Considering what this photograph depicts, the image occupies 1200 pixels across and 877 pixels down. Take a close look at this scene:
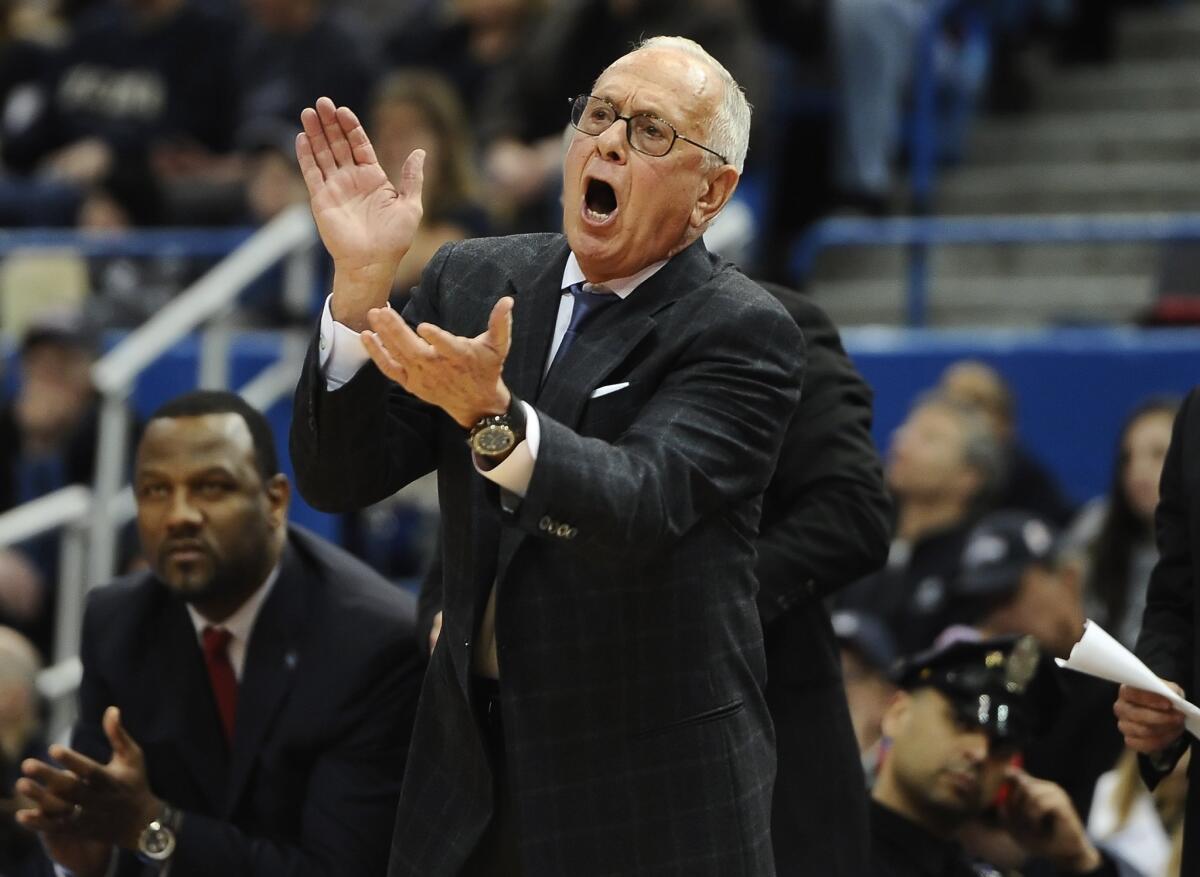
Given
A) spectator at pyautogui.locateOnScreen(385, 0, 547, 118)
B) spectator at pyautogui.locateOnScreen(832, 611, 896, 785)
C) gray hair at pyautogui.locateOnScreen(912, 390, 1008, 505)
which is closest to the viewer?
spectator at pyautogui.locateOnScreen(832, 611, 896, 785)

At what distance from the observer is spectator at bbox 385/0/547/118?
29.9 ft

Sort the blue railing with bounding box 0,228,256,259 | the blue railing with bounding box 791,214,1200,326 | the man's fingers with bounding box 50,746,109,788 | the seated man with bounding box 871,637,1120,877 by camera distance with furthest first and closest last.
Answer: the blue railing with bounding box 0,228,256,259
the blue railing with bounding box 791,214,1200,326
the seated man with bounding box 871,637,1120,877
the man's fingers with bounding box 50,746,109,788

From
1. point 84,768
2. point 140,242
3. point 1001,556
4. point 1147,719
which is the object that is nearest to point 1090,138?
point 1001,556

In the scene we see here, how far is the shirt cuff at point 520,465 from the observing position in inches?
107

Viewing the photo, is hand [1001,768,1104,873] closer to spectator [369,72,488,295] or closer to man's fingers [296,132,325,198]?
man's fingers [296,132,325,198]

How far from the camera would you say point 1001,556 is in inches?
246

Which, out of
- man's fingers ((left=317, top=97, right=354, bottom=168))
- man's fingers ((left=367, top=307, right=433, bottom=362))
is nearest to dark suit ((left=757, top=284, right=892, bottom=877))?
man's fingers ((left=317, top=97, right=354, bottom=168))

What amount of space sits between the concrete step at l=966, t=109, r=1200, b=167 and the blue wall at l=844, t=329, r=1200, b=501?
167 centimetres

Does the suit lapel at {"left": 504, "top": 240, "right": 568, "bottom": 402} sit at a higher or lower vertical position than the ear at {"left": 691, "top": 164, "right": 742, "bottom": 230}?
lower

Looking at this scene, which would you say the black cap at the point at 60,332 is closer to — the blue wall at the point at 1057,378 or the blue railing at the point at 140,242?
the blue railing at the point at 140,242

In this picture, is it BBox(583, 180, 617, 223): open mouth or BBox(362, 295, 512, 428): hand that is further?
BBox(583, 180, 617, 223): open mouth

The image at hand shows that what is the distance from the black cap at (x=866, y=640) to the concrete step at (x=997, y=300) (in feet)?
10.00

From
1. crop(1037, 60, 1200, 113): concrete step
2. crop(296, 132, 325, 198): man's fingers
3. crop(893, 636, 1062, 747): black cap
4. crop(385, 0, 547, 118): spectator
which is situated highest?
crop(385, 0, 547, 118): spectator

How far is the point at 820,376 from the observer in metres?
4.06
